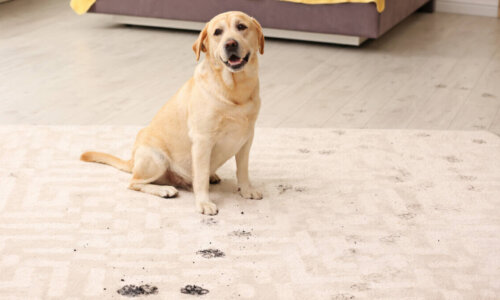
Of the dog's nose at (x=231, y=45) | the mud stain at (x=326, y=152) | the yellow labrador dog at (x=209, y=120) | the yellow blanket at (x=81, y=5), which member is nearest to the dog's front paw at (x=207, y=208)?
the yellow labrador dog at (x=209, y=120)

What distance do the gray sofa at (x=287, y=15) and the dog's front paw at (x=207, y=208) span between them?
2.33 m

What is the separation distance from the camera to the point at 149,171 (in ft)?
7.55

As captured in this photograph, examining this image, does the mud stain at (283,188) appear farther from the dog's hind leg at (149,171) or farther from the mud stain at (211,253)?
the mud stain at (211,253)

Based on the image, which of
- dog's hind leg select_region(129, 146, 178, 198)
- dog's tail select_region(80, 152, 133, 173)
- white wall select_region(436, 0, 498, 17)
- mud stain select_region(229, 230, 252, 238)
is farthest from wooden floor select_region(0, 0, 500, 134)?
mud stain select_region(229, 230, 252, 238)

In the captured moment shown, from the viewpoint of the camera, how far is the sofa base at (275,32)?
434cm

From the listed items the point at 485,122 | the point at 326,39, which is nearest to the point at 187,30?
the point at 326,39

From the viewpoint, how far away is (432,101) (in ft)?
11.2

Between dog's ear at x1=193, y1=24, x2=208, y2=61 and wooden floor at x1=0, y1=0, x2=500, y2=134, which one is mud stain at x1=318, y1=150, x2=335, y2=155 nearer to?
wooden floor at x1=0, y1=0, x2=500, y2=134

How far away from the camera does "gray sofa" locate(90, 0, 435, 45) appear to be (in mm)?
4168

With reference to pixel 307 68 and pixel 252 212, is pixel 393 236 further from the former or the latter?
pixel 307 68

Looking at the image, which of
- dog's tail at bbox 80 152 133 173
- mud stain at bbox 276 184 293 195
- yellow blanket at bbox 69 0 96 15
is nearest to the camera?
mud stain at bbox 276 184 293 195

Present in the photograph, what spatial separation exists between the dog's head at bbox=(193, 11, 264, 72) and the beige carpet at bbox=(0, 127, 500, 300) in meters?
0.51

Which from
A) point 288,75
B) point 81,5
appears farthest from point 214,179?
point 81,5

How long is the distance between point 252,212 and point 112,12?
305 centimetres
